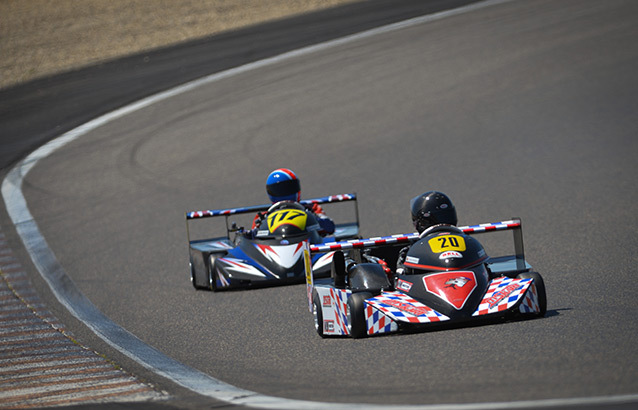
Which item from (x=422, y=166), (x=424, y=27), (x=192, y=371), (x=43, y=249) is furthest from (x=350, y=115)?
(x=192, y=371)

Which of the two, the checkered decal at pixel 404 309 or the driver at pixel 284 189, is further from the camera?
the driver at pixel 284 189

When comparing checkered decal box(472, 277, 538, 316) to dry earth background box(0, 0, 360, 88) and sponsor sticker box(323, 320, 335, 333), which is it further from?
dry earth background box(0, 0, 360, 88)

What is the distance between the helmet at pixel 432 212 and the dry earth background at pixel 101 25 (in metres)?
18.2

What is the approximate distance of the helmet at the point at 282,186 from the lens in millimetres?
11766

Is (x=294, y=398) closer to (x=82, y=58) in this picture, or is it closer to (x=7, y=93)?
(x=7, y=93)

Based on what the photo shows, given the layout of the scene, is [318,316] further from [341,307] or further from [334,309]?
[341,307]

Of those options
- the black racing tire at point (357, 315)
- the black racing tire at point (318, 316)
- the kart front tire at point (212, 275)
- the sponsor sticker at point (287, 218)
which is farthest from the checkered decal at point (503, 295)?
the kart front tire at point (212, 275)

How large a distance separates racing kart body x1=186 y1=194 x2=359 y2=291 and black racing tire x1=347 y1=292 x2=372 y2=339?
2649 mm

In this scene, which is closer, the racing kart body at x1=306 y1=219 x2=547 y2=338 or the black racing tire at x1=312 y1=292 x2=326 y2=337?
the racing kart body at x1=306 y1=219 x2=547 y2=338

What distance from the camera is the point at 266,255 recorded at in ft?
34.2

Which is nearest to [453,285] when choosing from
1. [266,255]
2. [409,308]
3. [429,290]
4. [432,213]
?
[429,290]

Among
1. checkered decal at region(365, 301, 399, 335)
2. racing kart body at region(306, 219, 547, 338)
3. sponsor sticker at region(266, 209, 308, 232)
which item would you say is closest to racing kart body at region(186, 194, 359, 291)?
sponsor sticker at region(266, 209, 308, 232)

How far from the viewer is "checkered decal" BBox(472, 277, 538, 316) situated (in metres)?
7.11

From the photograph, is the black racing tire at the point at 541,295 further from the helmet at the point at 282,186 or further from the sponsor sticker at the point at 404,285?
the helmet at the point at 282,186
